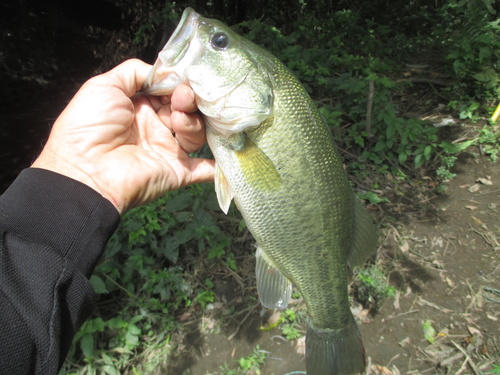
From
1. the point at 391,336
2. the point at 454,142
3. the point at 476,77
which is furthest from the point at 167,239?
the point at 476,77

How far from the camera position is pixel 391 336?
2680 mm

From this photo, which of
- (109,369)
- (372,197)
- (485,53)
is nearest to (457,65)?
(485,53)

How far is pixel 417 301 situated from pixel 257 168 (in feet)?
8.12

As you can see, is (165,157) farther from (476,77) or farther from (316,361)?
(476,77)

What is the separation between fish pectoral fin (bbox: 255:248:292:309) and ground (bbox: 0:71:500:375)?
3.91 feet

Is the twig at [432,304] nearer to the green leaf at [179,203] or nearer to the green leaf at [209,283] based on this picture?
the green leaf at [209,283]

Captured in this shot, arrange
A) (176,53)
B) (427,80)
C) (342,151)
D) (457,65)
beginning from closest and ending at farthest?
1. (176,53)
2. (342,151)
3. (457,65)
4. (427,80)

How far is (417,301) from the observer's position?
9.46 feet

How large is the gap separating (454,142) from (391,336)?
299 cm

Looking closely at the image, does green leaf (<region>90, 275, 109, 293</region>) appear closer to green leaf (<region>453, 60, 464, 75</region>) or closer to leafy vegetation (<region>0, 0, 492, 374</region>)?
leafy vegetation (<region>0, 0, 492, 374</region>)

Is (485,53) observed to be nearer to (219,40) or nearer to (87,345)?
(219,40)

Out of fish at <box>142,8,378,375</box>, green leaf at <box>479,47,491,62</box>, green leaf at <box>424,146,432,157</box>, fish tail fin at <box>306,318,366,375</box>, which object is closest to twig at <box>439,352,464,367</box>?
fish tail fin at <box>306,318,366,375</box>

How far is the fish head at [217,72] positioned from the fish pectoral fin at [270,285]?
85 centimetres

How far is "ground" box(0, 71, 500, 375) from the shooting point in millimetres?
2545
